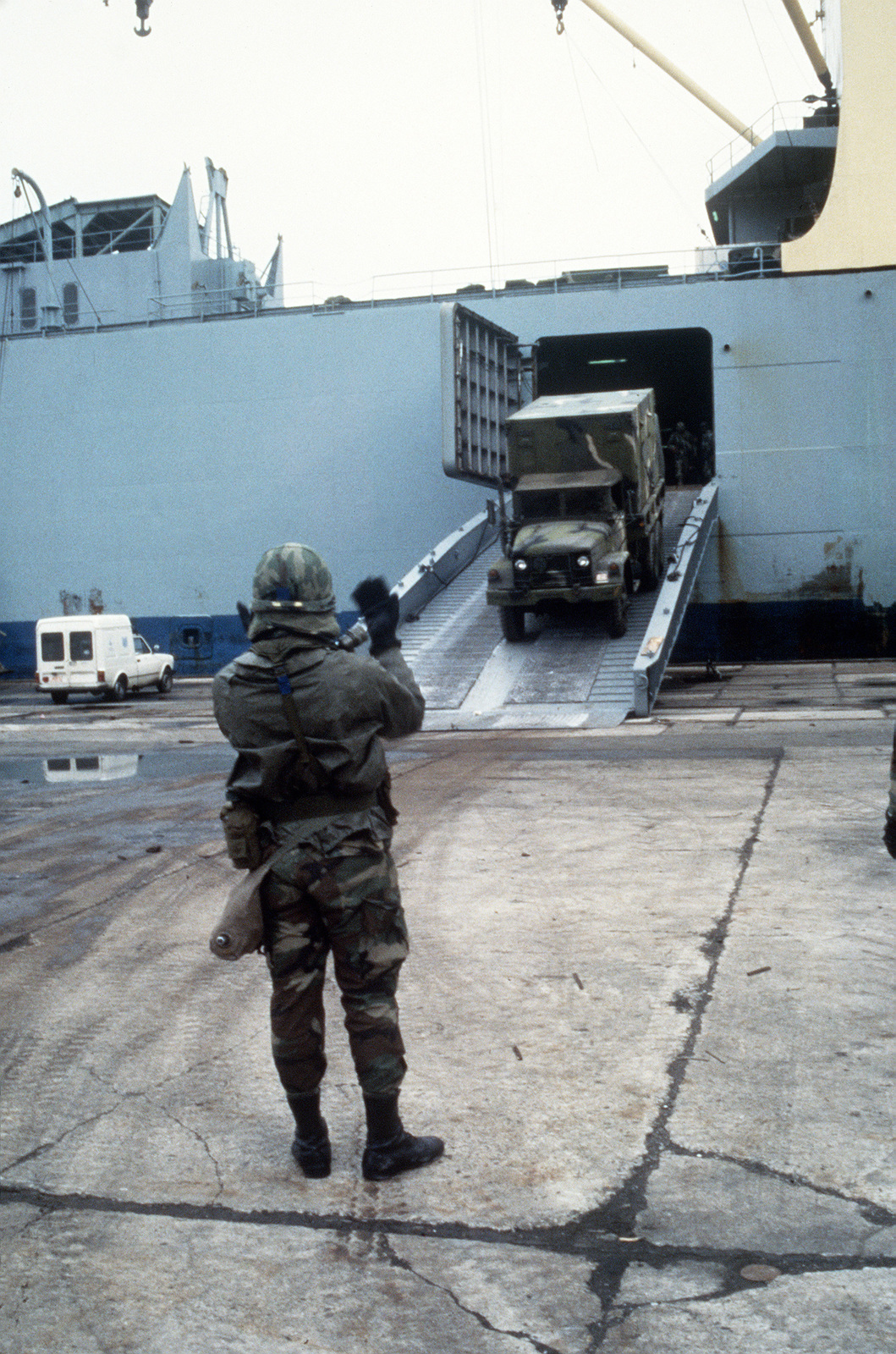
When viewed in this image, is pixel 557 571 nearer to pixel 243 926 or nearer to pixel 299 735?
pixel 299 735

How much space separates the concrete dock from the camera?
9.49ft

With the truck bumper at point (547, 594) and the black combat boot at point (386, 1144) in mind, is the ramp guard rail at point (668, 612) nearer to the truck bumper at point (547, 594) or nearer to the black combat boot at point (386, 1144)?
the truck bumper at point (547, 594)

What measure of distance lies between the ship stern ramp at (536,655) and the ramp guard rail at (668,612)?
20 millimetres

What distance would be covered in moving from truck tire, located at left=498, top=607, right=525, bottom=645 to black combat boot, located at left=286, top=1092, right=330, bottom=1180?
14.6m

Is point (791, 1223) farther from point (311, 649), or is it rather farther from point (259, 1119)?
point (311, 649)

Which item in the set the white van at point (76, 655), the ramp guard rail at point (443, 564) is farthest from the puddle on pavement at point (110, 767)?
the white van at point (76, 655)

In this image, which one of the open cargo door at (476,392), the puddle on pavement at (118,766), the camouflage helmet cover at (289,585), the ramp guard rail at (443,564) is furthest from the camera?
the ramp guard rail at (443,564)

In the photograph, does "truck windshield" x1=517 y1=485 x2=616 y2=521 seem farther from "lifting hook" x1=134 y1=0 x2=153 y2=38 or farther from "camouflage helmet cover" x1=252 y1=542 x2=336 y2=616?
"camouflage helmet cover" x1=252 y1=542 x2=336 y2=616

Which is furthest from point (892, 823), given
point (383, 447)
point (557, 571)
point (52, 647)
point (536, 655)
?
point (383, 447)

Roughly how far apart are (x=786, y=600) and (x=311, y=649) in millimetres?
Answer: 24066

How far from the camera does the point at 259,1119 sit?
4.02 m

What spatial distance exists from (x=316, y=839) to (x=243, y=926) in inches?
12.7

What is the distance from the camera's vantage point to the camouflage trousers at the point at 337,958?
3.55m

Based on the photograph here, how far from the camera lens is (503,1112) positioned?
3.97 m
